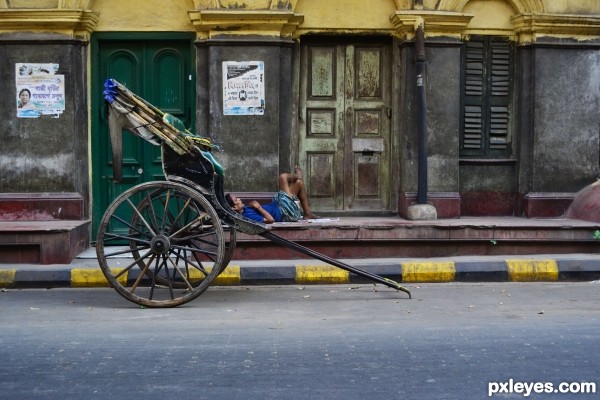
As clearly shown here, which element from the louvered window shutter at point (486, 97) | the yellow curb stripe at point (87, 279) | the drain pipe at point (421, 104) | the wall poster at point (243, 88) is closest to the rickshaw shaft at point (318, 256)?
the yellow curb stripe at point (87, 279)

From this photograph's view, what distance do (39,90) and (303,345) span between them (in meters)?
5.91

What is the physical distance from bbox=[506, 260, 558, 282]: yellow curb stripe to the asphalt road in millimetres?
802

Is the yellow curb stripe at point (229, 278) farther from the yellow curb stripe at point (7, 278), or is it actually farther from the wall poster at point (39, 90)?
the wall poster at point (39, 90)

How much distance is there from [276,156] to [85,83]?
2.34m

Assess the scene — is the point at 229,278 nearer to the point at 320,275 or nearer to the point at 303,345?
the point at 320,275

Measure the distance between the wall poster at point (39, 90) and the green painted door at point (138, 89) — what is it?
0.49m

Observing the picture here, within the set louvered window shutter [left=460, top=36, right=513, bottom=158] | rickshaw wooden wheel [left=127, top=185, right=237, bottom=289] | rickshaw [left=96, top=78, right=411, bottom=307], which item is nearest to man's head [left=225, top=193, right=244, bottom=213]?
rickshaw wooden wheel [left=127, top=185, right=237, bottom=289]

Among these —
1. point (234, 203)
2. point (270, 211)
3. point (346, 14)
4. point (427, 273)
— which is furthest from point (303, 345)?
point (346, 14)

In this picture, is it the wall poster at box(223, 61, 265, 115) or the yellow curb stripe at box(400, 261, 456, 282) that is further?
the wall poster at box(223, 61, 265, 115)

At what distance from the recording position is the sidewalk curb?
30.9 ft

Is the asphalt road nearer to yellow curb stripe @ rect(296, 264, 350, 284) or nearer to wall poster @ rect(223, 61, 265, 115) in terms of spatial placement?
yellow curb stripe @ rect(296, 264, 350, 284)

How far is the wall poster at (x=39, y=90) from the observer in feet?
36.2

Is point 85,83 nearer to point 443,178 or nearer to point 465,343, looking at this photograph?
point 443,178

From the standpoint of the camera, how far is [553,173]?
11750 millimetres
